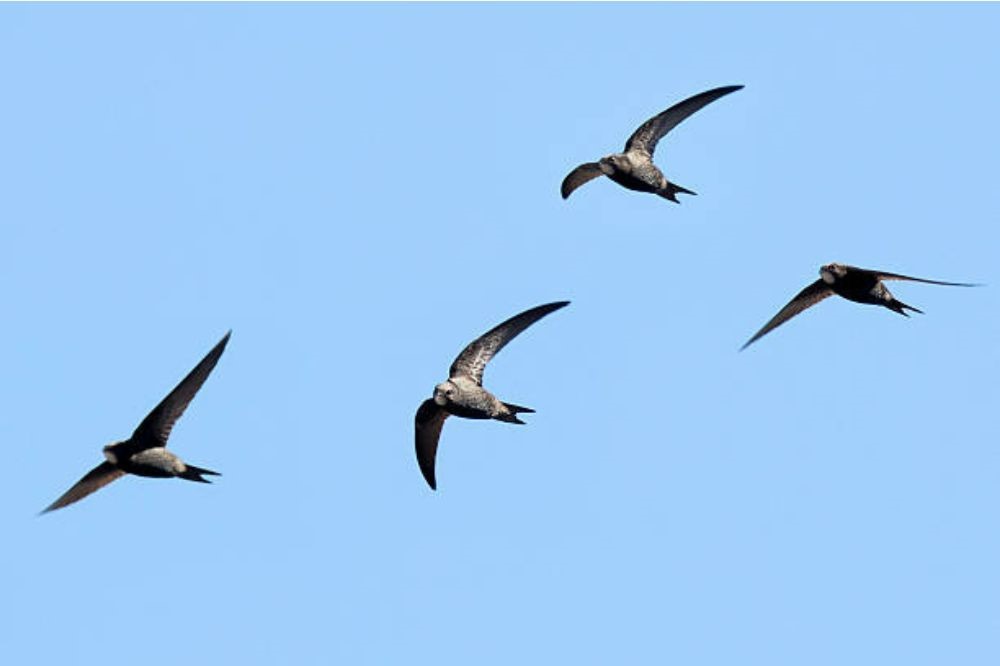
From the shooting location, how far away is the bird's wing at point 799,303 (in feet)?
98.6

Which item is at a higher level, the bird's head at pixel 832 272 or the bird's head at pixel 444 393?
the bird's head at pixel 832 272

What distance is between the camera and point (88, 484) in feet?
96.1

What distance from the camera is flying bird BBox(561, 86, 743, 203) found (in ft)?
99.6

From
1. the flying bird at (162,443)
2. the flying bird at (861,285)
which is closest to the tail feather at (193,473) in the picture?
the flying bird at (162,443)

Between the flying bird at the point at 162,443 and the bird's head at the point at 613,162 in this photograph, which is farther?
the bird's head at the point at 613,162

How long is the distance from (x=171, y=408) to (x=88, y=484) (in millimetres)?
3117

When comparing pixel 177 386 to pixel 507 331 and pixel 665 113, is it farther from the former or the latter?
pixel 665 113

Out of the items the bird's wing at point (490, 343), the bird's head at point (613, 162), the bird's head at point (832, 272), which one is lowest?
the bird's wing at point (490, 343)

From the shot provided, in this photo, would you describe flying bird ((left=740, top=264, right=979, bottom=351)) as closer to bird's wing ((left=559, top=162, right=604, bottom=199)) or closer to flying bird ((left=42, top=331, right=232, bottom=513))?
bird's wing ((left=559, top=162, right=604, bottom=199))

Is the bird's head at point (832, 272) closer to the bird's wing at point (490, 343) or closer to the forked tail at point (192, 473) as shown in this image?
the bird's wing at point (490, 343)

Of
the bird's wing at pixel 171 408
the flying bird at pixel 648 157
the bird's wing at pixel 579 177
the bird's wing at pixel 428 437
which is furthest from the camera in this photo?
the bird's wing at pixel 579 177

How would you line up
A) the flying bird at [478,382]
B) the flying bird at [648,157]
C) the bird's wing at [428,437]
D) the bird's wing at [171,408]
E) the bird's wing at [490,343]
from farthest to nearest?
1. the flying bird at [648,157]
2. the bird's wing at [428,437]
3. the bird's wing at [490,343]
4. the flying bird at [478,382]
5. the bird's wing at [171,408]

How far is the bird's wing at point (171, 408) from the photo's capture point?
26500 millimetres

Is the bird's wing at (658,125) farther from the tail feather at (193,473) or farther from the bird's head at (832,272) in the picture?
the tail feather at (193,473)
